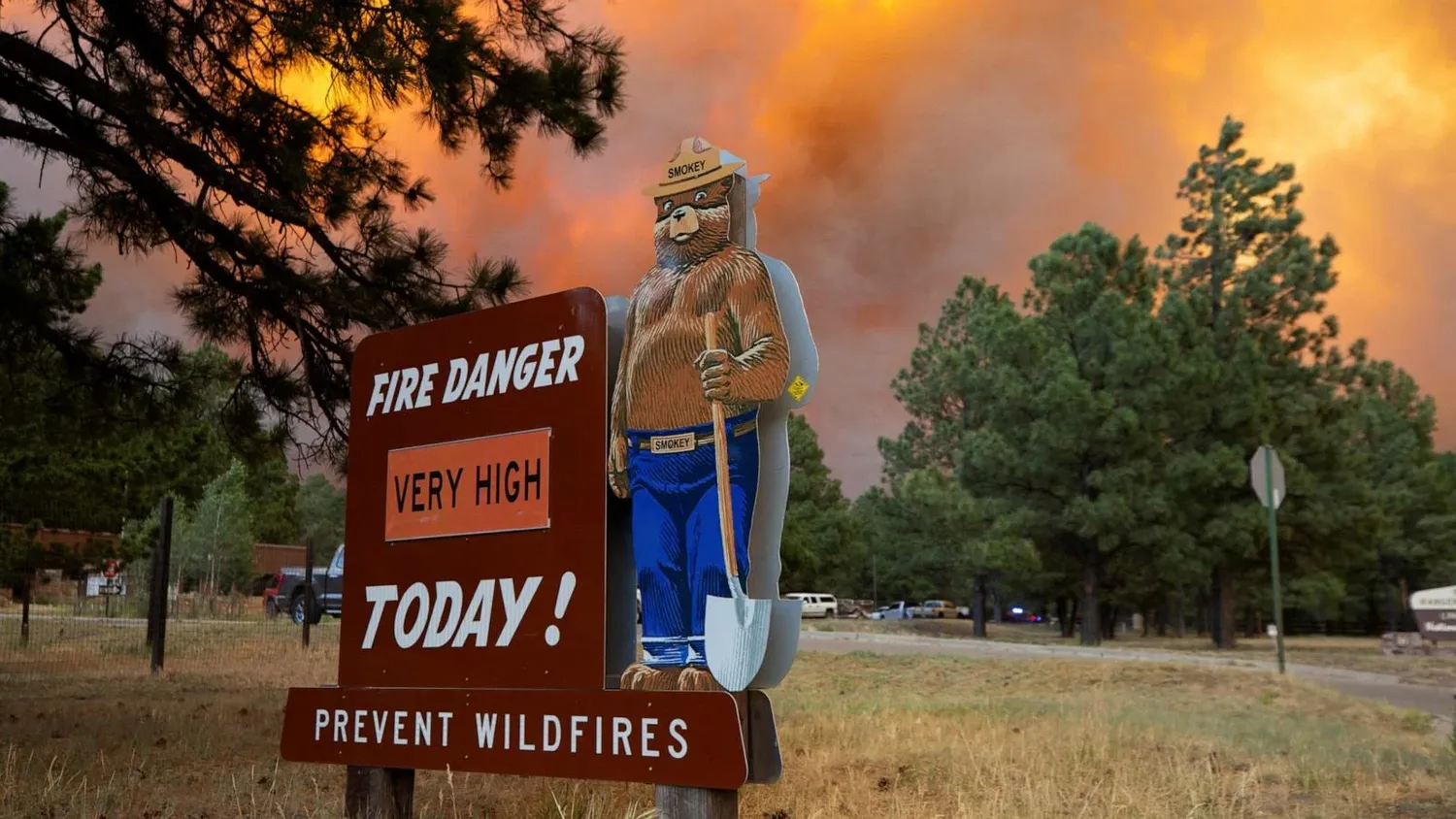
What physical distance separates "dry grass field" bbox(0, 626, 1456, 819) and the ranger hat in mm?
2678

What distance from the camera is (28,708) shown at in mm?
10477

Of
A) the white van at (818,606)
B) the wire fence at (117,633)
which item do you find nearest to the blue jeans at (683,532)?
the wire fence at (117,633)

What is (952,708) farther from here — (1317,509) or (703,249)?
(1317,509)

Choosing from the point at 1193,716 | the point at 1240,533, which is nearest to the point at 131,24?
the point at 1193,716

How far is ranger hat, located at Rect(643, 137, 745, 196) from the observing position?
4816mm

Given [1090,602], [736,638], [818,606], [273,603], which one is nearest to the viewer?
A: [736,638]

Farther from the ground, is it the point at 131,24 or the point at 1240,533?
the point at 131,24

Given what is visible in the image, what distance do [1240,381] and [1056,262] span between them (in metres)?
5.81

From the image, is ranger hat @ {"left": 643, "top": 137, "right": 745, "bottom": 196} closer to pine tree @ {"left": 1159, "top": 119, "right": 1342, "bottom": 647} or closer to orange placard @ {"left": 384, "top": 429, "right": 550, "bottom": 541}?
orange placard @ {"left": 384, "top": 429, "right": 550, "bottom": 541}

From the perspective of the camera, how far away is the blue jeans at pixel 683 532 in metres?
4.50

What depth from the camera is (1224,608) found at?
1211 inches

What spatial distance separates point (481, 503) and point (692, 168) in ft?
5.78

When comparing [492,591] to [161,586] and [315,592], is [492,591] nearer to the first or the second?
[161,586]

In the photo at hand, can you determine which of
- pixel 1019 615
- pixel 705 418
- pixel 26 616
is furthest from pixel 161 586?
pixel 1019 615
